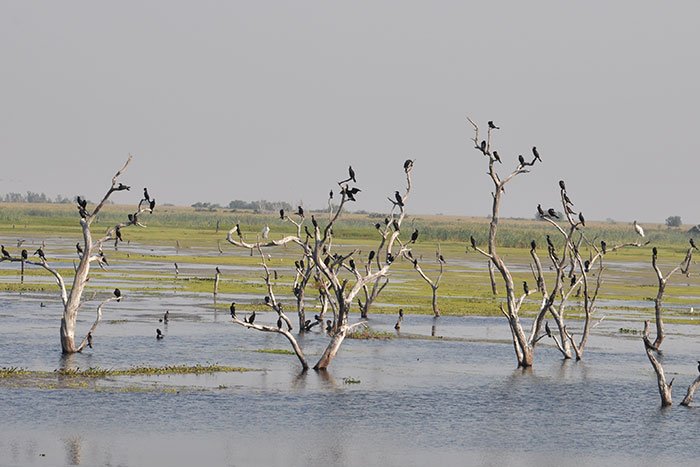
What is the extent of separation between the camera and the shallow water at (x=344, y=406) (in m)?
23.2

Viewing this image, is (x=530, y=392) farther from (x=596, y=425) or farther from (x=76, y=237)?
(x=76, y=237)

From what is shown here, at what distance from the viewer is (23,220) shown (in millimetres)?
146250

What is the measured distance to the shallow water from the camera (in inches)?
914

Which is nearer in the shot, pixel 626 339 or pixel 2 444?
pixel 2 444

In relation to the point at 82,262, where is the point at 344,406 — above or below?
below

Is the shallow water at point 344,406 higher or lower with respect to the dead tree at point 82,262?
lower

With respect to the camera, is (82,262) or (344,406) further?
(82,262)

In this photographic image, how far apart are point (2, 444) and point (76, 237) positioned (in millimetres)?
92385

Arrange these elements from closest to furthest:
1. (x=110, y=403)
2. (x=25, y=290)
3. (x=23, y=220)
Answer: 1. (x=110, y=403)
2. (x=25, y=290)
3. (x=23, y=220)

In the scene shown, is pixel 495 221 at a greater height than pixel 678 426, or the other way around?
pixel 495 221

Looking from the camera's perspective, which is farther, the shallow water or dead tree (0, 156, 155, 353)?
dead tree (0, 156, 155, 353)

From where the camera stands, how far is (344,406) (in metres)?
28.1

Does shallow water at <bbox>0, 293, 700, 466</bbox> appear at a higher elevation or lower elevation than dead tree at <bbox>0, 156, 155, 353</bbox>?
lower

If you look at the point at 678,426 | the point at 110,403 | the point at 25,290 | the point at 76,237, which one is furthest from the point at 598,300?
the point at 76,237
